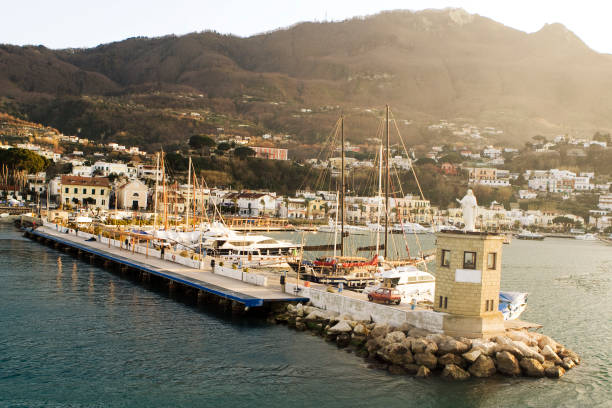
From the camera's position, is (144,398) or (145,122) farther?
(145,122)

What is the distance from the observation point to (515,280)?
4522cm

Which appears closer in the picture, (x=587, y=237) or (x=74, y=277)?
(x=74, y=277)

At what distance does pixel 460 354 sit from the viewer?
62.0 feet

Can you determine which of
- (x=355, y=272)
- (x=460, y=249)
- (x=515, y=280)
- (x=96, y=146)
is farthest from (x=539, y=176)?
(x=460, y=249)

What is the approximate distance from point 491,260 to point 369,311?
16.8 ft

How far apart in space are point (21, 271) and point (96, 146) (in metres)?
128

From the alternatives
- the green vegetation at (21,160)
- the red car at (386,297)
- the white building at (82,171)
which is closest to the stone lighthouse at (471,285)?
the red car at (386,297)

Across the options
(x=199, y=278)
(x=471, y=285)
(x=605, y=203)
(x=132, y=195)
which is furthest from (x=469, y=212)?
(x=605, y=203)

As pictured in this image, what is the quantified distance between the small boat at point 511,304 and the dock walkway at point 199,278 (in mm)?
8721

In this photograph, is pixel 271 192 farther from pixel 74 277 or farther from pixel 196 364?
pixel 196 364

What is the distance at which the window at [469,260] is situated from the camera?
19688 millimetres

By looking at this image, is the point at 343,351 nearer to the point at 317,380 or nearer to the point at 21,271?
the point at 317,380

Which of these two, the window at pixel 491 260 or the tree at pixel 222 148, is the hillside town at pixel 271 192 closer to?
the tree at pixel 222 148

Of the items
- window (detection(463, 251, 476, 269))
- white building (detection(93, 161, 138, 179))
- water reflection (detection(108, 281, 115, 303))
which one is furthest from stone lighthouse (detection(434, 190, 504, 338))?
white building (detection(93, 161, 138, 179))
